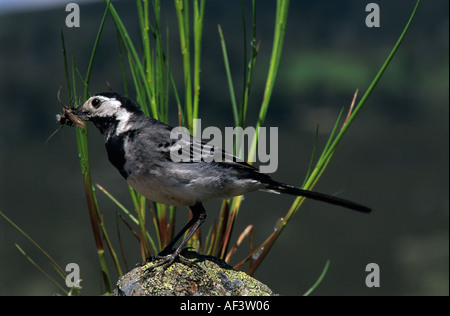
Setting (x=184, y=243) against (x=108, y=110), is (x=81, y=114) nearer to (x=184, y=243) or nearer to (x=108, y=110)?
(x=108, y=110)

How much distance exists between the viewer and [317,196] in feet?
9.39

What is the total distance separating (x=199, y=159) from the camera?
9.61 ft

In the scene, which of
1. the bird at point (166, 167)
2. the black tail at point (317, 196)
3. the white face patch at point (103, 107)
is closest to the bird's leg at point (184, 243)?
the bird at point (166, 167)

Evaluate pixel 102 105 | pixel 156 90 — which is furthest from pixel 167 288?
pixel 156 90

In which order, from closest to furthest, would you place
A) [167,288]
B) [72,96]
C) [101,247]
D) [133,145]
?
1. [167,288]
2. [133,145]
3. [72,96]
4. [101,247]

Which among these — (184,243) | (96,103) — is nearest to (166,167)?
(184,243)

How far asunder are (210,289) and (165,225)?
0.82 m

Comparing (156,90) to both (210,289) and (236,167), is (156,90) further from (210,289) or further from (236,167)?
(210,289)

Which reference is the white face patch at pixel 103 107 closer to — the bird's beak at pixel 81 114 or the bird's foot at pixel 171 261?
the bird's beak at pixel 81 114

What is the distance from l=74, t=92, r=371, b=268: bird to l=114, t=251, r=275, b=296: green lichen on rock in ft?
0.22

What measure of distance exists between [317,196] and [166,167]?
83 cm

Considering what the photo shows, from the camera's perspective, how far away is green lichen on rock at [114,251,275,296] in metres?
2.70

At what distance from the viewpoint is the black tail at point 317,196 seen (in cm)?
277

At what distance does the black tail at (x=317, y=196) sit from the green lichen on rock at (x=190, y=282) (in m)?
0.52
